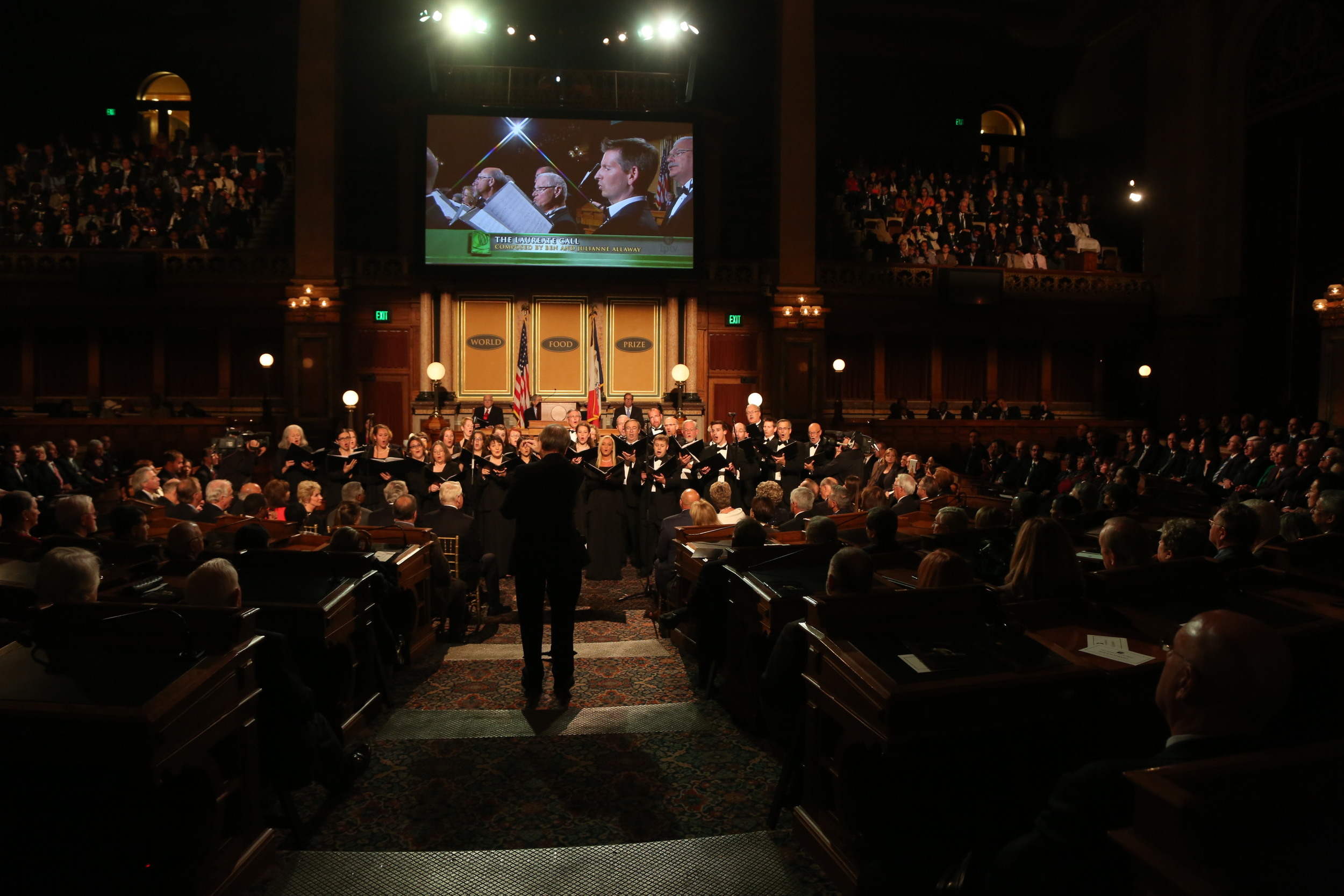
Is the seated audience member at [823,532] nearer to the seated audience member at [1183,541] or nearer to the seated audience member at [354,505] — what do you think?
the seated audience member at [1183,541]

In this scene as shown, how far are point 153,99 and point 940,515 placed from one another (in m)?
21.6

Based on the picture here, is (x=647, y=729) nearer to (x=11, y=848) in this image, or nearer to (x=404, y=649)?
(x=404, y=649)

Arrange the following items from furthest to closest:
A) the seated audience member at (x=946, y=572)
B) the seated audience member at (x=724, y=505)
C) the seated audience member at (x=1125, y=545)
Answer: the seated audience member at (x=724, y=505) → the seated audience member at (x=1125, y=545) → the seated audience member at (x=946, y=572)

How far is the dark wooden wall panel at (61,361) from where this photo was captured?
54.0 feet

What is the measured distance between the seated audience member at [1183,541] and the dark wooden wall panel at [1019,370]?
50.6 feet

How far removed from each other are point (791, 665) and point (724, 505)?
387cm

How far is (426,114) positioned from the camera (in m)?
15.5

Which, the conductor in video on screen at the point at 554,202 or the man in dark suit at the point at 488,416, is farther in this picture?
the conductor in video on screen at the point at 554,202

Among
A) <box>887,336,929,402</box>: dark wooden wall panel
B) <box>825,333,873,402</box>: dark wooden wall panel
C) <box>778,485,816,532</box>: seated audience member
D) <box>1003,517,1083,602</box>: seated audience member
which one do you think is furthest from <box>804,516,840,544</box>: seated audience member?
<box>887,336,929,402</box>: dark wooden wall panel

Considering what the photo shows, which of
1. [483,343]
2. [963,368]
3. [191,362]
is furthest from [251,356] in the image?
[963,368]

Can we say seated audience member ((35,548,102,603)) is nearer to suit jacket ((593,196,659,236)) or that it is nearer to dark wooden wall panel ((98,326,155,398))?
suit jacket ((593,196,659,236))

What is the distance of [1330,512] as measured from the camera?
5.07 meters

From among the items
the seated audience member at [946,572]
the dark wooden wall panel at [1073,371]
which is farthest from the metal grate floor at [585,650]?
the dark wooden wall panel at [1073,371]

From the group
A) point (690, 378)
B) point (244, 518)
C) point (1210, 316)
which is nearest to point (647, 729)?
point (244, 518)
